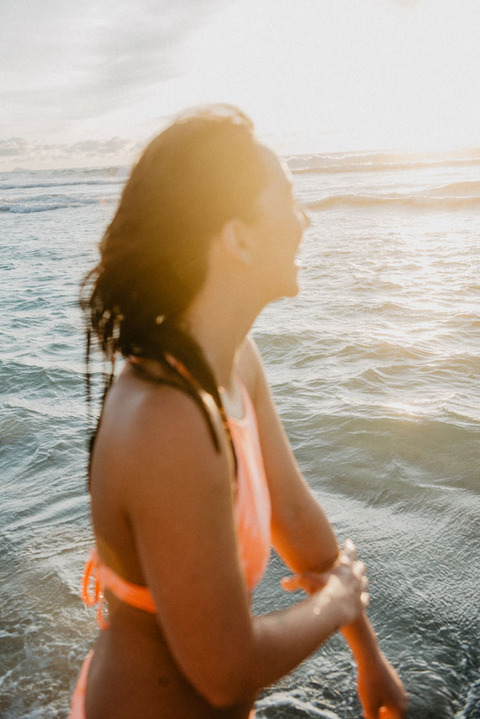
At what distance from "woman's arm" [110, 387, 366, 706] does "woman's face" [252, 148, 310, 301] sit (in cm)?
43

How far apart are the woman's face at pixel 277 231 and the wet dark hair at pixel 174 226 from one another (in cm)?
3

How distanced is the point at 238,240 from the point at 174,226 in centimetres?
16

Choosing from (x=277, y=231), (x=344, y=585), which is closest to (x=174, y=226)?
(x=277, y=231)

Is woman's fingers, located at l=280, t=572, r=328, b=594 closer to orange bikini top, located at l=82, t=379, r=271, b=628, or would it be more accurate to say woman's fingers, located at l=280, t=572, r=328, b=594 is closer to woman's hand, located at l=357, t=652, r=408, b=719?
orange bikini top, located at l=82, t=379, r=271, b=628

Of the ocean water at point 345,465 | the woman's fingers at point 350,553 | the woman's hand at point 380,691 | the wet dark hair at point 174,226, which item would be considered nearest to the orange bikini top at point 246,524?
the wet dark hair at point 174,226

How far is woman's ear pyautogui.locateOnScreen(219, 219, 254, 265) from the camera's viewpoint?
138 cm

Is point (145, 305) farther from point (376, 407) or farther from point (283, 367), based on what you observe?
point (283, 367)

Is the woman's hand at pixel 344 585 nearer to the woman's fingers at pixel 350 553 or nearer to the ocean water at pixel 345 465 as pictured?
the woman's fingers at pixel 350 553

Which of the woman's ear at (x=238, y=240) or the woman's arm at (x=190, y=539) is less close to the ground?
the woman's ear at (x=238, y=240)

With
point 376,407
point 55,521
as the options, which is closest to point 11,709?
point 55,521

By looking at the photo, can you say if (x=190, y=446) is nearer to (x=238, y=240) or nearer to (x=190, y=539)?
(x=190, y=539)

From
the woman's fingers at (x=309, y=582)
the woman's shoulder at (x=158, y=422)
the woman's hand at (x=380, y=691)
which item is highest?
the woman's shoulder at (x=158, y=422)

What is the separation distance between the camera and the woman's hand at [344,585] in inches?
58.6

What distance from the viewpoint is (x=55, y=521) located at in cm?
415
